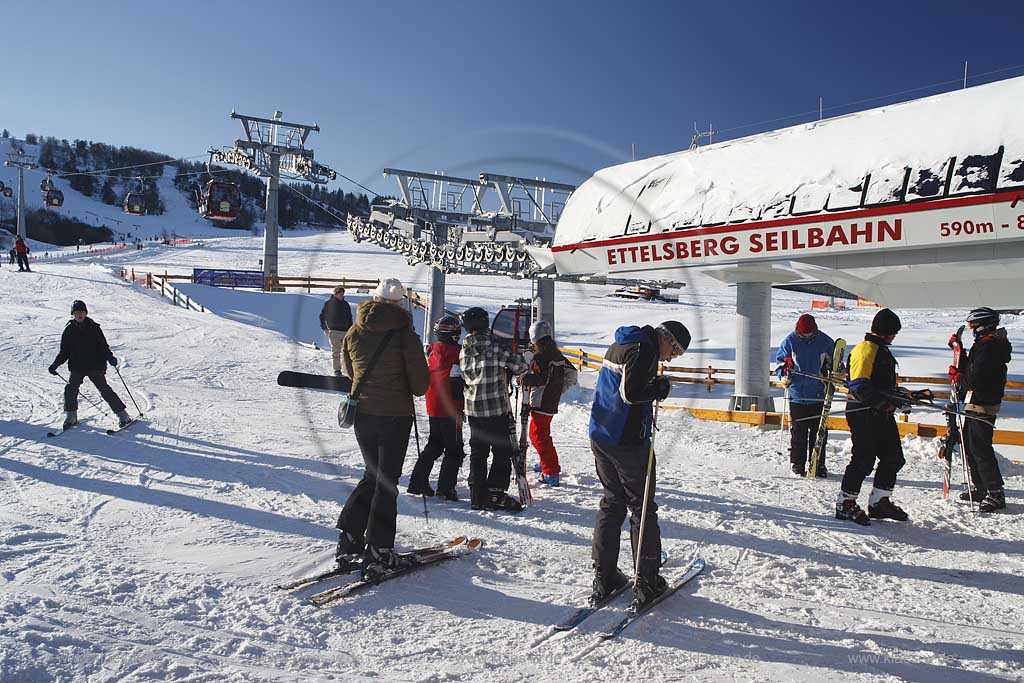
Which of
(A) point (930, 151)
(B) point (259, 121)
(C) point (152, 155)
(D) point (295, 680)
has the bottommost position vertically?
(D) point (295, 680)

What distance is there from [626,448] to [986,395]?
13.8 feet

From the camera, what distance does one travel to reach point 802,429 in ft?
24.8

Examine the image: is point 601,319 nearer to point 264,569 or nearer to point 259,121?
point 259,121

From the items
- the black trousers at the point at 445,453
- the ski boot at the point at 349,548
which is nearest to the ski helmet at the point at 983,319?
the black trousers at the point at 445,453

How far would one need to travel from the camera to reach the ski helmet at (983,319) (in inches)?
234

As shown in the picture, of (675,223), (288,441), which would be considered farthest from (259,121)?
(675,223)

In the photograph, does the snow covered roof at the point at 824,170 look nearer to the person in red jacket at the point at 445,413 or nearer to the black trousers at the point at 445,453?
the person in red jacket at the point at 445,413

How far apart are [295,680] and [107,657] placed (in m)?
0.95

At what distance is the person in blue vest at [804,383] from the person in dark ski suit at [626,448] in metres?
4.04

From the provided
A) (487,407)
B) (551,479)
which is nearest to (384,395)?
(487,407)

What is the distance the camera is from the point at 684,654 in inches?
138

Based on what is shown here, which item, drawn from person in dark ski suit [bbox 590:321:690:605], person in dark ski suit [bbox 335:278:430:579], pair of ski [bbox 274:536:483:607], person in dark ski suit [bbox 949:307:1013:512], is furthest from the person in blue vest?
person in dark ski suit [bbox 335:278:430:579]

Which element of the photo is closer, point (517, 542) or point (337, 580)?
point (337, 580)

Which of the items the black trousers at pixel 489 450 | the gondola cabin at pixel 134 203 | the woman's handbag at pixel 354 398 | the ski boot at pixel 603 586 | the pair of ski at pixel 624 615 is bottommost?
the pair of ski at pixel 624 615
